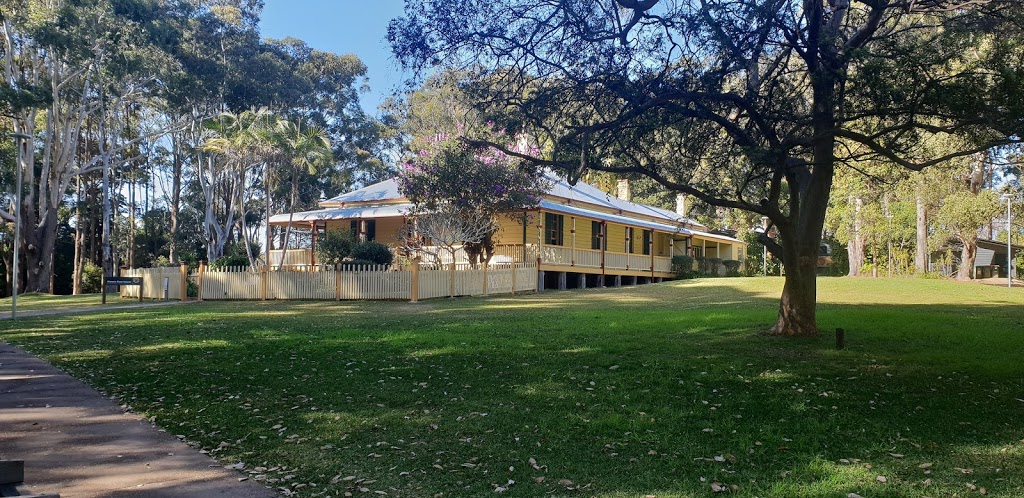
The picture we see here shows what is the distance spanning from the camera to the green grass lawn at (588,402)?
5145mm

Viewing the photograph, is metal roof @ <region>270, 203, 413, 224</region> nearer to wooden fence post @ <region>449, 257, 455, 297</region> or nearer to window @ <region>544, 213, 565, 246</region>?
wooden fence post @ <region>449, 257, 455, 297</region>

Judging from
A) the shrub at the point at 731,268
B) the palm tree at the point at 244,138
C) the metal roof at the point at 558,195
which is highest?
the palm tree at the point at 244,138

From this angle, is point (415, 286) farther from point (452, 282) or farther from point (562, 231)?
point (562, 231)

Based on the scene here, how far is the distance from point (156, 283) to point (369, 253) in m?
9.24

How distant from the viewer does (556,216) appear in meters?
31.6

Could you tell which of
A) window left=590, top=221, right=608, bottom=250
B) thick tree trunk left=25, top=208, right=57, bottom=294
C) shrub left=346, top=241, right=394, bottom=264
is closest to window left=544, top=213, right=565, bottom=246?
window left=590, top=221, right=608, bottom=250

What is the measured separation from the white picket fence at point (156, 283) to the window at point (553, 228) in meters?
14.9

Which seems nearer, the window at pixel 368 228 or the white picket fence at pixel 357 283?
the white picket fence at pixel 357 283

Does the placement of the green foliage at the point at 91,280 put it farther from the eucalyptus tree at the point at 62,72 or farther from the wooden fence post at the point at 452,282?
the wooden fence post at the point at 452,282

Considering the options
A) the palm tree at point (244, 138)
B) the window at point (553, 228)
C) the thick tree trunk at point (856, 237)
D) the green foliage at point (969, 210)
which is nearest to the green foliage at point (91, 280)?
the palm tree at point (244, 138)

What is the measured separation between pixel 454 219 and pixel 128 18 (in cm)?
1849

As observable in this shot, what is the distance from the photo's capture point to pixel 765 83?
10703 millimetres

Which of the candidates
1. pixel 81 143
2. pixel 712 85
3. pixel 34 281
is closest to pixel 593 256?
pixel 712 85

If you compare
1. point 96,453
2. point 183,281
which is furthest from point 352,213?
point 96,453
